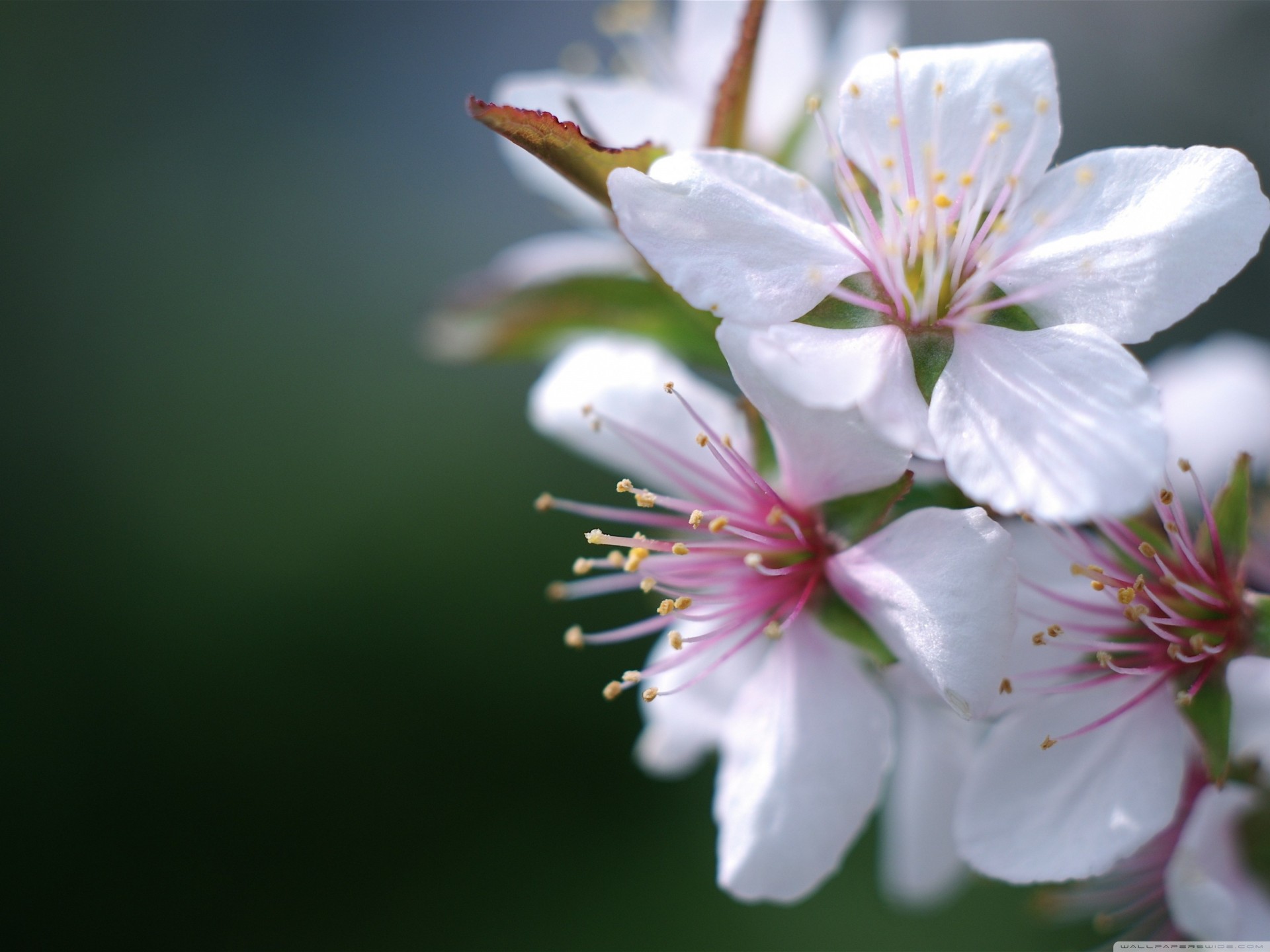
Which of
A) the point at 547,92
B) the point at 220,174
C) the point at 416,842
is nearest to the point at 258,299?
the point at 220,174

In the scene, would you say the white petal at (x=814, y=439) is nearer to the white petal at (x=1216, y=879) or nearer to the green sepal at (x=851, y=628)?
the green sepal at (x=851, y=628)

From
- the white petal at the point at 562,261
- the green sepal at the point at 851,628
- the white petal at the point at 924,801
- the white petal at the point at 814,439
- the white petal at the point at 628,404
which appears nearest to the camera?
the white petal at the point at 814,439

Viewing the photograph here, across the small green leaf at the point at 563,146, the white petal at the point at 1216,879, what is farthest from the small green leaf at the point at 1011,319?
the white petal at the point at 1216,879

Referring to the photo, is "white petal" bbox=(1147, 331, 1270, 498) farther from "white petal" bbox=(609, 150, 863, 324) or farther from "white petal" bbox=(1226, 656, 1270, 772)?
"white petal" bbox=(609, 150, 863, 324)

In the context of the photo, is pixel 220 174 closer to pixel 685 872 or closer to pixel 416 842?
pixel 416 842

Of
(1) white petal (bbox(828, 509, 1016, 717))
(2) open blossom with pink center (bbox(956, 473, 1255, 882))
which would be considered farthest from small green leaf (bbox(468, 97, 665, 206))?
(2) open blossom with pink center (bbox(956, 473, 1255, 882))

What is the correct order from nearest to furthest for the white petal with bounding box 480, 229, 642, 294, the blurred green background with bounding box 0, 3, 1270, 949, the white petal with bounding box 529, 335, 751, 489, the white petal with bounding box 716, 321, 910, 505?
the white petal with bounding box 716, 321, 910, 505, the white petal with bounding box 529, 335, 751, 489, the white petal with bounding box 480, 229, 642, 294, the blurred green background with bounding box 0, 3, 1270, 949
